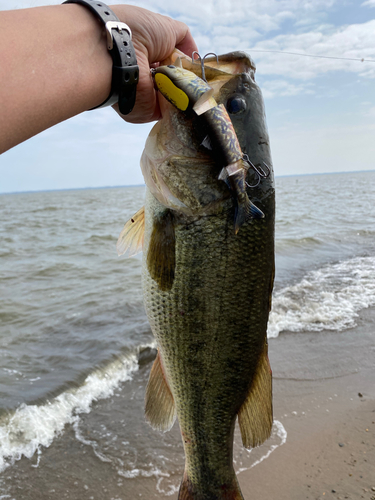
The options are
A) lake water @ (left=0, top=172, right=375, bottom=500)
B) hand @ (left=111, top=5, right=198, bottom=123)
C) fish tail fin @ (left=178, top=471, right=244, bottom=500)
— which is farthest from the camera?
lake water @ (left=0, top=172, right=375, bottom=500)

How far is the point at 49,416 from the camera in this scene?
4.51m

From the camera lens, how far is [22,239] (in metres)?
17.7

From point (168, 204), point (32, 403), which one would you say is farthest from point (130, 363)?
point (168, 204)

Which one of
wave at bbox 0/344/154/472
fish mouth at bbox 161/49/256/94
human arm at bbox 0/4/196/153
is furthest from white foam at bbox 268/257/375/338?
human arm at bbox 0/4/196/153

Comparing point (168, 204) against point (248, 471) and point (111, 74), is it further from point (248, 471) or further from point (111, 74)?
point (248, 471)

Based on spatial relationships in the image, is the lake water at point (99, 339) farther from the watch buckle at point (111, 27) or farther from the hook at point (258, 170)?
the watch buckle at point (111, 27)

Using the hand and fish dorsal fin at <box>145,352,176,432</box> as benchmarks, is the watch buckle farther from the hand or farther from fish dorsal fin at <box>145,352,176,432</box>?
fish dorsal fin at <box>145,352,176,432</box>

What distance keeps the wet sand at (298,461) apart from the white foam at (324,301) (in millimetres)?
1600

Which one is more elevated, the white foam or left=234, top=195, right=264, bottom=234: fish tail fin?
left=234, top=195, right=264, bottom=234: fish tail fin

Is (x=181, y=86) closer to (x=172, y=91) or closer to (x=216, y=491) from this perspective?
(x=172, y=91)

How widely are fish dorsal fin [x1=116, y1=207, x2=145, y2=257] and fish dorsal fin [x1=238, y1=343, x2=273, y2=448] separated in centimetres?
99

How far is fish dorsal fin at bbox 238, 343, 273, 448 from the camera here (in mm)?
2197

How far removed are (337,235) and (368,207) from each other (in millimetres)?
11964

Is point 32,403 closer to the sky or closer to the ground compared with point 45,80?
closer to the ground
